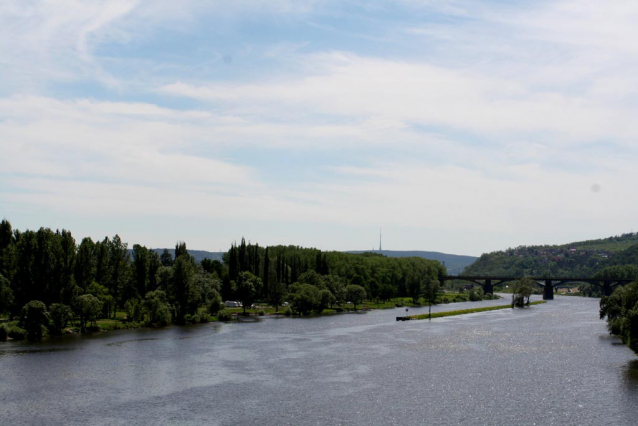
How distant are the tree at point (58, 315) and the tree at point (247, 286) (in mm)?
57797

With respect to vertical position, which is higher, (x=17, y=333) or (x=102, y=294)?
(x=102, y=294)

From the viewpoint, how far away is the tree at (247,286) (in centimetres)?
15862

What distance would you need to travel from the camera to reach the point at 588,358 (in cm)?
8631

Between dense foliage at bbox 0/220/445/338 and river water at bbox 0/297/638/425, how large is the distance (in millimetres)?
10400

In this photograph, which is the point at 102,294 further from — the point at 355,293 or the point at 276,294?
the point at 355,293

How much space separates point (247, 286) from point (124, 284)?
34135 mm

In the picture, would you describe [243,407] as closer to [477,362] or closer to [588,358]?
[477,362]

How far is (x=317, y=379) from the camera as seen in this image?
70.6m

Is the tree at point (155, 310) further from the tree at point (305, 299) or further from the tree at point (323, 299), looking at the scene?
the tree at point (323, 299)

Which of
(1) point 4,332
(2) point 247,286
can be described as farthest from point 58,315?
(2) point 247,286

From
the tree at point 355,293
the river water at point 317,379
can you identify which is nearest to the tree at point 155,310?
the river water at point 317,379

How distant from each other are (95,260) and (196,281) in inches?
893

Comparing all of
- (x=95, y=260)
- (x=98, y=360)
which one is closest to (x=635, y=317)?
(x=98, y=360)

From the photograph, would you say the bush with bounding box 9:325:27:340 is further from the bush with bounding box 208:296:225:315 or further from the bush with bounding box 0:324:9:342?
the bush with bounding box 208:296:225:315
